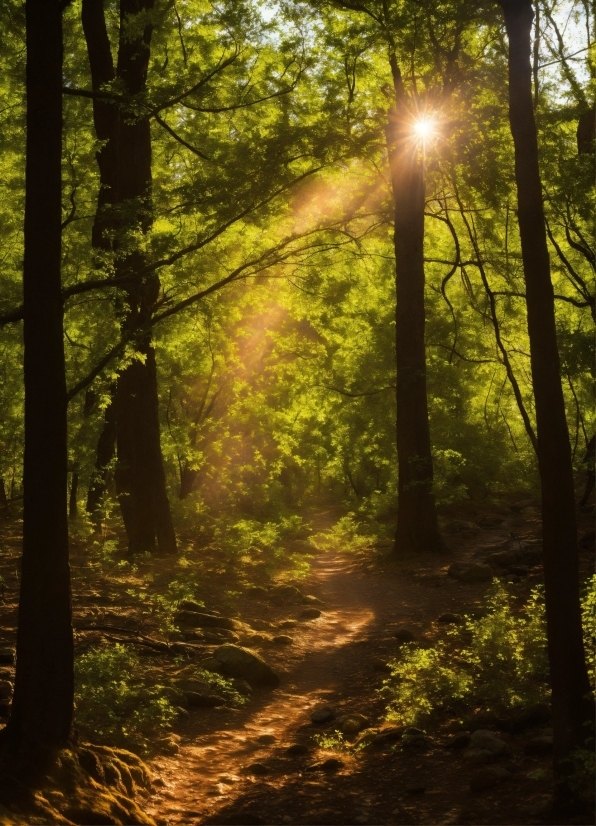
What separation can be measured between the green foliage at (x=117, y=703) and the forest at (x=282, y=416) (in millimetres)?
40

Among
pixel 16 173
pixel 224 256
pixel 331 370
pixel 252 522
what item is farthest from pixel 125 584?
pixel 331 370

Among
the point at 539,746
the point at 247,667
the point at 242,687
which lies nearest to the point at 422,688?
the point at 539,746

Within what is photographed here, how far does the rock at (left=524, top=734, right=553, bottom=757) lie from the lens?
6418mm

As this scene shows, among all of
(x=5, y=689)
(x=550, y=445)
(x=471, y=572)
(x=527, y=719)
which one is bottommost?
(x=527, y=719)

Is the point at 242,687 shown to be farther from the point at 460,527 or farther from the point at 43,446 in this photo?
the point at 460,527

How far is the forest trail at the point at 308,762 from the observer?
5953mm

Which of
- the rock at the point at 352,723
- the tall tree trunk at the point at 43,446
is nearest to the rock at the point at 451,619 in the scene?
the rock at the point at 352,723

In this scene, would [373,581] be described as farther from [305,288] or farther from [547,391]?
[547,391]

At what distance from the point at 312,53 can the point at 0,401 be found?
1191cm

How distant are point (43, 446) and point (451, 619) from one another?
7.69 metres

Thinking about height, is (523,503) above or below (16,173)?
below

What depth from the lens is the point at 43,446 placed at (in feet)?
20.6

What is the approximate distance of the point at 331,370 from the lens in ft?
78.9

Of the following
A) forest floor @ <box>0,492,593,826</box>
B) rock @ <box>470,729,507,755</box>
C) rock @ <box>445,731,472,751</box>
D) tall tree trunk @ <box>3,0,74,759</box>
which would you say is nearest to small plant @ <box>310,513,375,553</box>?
forest floor @ <box>0,492,593,826</box>
